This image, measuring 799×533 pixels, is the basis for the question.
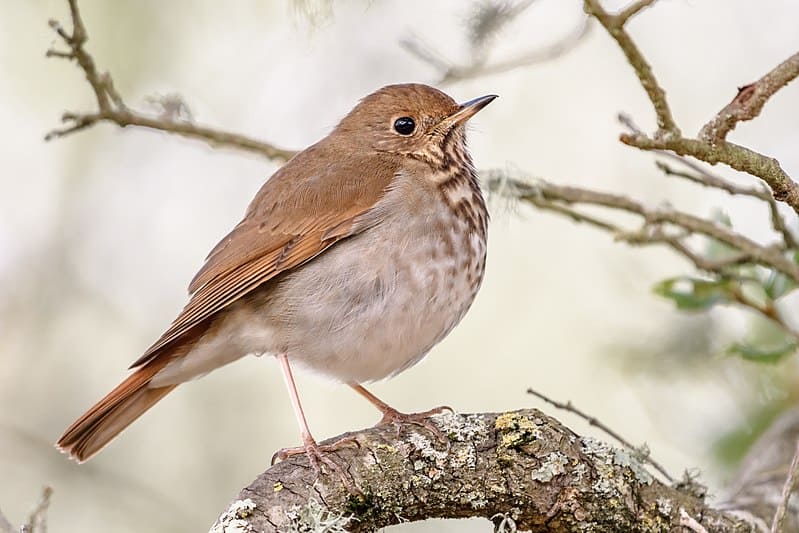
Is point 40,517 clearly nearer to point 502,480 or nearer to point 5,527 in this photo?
point 5,527

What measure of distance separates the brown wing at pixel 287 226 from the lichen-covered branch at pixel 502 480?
116cm

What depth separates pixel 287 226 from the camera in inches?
176

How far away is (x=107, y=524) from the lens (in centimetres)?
639

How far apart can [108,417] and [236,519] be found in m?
1.73

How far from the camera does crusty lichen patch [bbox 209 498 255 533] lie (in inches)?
111

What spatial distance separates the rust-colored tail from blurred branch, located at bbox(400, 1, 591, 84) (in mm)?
1753

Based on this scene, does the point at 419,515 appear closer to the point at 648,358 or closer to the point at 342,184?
the point at 342,184

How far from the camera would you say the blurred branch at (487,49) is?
15.5ft

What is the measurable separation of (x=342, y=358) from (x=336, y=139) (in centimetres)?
117

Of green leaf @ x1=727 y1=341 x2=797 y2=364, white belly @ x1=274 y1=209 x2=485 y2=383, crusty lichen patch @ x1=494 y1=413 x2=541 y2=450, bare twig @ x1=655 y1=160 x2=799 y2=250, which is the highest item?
bare twig @ x1=655 y1=160 x2=799 y2=250

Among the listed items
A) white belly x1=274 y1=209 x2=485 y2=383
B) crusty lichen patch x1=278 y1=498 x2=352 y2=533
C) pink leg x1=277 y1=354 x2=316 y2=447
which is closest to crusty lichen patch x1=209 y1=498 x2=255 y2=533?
crusty lichen patch x1=278 y1=498 x2=352 y2=533

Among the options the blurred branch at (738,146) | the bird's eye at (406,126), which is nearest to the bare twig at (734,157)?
the blurred branch at (738,146)

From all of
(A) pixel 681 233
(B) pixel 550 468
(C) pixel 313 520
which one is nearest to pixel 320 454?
(C) pixel 313 520

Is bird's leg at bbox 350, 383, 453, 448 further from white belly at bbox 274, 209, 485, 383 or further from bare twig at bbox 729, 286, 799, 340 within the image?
bare twig at bbox 729, 286, 799, 340
